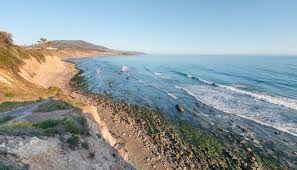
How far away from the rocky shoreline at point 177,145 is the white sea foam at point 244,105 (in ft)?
25.6

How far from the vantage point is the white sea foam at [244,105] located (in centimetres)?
3431

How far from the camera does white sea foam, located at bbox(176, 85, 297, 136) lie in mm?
34312

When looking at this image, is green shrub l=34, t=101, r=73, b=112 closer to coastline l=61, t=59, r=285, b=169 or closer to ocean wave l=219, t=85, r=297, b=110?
coastline l=61, t=59, r=285, b=169

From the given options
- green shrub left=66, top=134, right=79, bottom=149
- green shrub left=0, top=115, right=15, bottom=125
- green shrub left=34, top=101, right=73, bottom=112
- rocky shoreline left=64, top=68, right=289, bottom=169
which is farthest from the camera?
rocky shoreline left=64, top=68, right=289, bottom=169

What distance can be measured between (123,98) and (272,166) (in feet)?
93.8

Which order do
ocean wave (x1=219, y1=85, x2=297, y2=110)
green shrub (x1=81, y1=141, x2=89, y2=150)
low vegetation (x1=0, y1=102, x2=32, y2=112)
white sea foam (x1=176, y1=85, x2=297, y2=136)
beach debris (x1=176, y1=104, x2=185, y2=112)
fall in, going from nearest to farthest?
green shrub (x1=81, y1=141, x2=89, y2=150) → low vegetation (x1=0, y1=102, x2=32, y2=112) → white sea foam (x1=176, y1=85, x2=297, y2=136) → beach debris (x1=176, y1=104, x2=185, y2=112) → ocean wave (x1=219, y1=85, x2=297, y2=110)

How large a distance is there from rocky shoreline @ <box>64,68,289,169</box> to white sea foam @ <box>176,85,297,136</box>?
7.79 meters

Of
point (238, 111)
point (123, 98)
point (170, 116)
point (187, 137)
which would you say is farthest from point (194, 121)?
point (123, 98)

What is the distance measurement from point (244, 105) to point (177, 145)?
2079 centimetres

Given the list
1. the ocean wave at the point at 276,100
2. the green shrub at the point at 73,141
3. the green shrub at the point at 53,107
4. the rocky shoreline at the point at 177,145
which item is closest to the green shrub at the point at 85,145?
the green shrub at the point at 73,141

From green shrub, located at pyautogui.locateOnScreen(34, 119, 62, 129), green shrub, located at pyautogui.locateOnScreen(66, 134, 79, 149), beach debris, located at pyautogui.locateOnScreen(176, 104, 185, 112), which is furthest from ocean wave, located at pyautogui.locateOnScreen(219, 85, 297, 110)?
green shrub, located at pyautogui.locateOnScreen(34, 119, 62, 129)

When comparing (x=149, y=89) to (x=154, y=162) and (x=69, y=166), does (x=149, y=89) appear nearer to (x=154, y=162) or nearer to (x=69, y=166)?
(x=154, y=162)

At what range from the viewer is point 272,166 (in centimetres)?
2370

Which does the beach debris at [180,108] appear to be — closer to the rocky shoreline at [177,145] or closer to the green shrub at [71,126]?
the rocky shoreline at [177,145]
